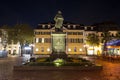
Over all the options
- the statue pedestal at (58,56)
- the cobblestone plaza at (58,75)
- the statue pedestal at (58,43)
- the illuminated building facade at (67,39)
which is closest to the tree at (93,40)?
the illuminated building facade at (67,39)

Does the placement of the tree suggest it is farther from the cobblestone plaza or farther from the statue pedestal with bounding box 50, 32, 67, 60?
the cobblestone plaza

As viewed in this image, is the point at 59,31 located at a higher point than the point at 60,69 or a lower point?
higher

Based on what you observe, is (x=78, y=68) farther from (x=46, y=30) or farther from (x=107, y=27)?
(x=107, y=27)

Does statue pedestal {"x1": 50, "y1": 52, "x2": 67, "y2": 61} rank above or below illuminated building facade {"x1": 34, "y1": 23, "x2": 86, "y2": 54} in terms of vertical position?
below

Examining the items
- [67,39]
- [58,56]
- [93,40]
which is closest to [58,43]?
[58,56]

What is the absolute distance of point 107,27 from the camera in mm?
118000

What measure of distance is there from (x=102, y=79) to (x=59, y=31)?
16575 millimetres

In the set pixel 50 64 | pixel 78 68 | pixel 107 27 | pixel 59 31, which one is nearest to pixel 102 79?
pixel 78 68

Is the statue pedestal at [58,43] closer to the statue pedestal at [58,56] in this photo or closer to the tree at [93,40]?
the statue pedestal at [58,56]

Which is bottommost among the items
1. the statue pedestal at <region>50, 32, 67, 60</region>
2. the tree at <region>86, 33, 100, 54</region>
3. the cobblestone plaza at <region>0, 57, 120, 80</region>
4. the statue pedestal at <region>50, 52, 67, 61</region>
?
the cobblestone plaza at <region>0, 57, 120, 80</region>

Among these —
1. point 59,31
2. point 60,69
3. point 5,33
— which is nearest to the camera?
point 60,69

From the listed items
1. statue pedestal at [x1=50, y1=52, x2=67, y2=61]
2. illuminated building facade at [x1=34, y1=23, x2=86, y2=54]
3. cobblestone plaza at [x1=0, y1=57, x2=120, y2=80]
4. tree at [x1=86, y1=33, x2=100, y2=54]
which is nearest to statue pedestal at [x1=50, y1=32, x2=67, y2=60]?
→ statue pedestal at [x1=50, y1=52, x2=67, y2=61]

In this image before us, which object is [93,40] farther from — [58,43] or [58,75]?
[58,75]

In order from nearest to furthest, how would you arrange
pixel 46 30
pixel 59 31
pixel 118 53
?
1. pixel 59 31
2. pixel 118 53
3. pixel 46 30
